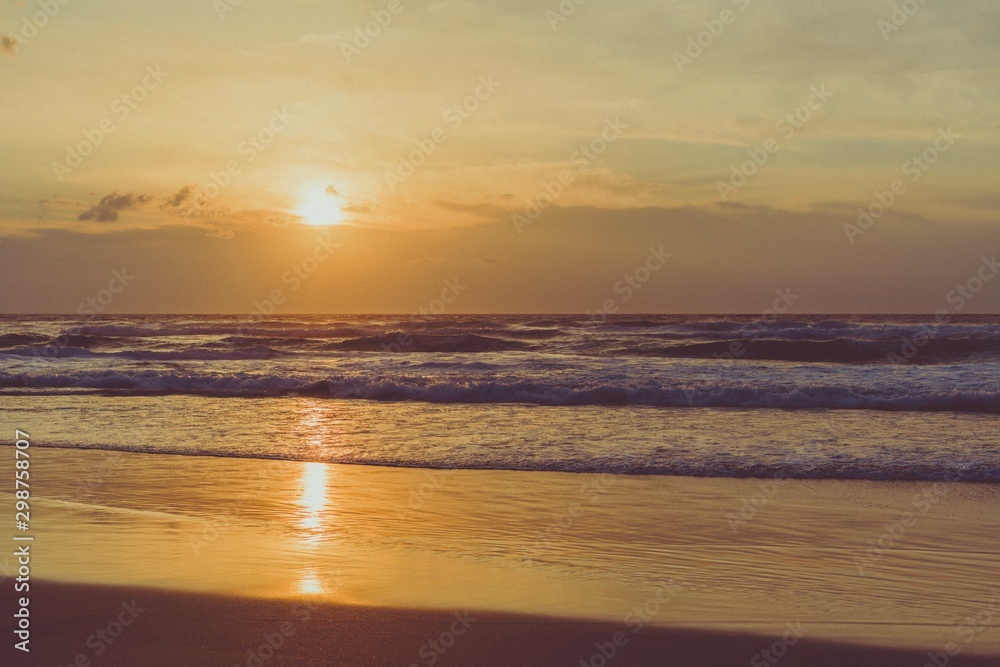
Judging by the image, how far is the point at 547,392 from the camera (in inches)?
782

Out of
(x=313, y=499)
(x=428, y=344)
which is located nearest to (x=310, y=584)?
(x=313, y=499)

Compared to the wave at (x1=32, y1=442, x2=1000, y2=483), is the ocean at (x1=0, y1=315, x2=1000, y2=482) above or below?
below

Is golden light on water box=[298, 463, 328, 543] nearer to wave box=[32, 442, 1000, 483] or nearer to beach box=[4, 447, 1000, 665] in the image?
beach box=[4, 447, 1000, 665]

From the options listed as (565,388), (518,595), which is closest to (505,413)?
(565,388)

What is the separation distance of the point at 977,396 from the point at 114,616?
17.7m

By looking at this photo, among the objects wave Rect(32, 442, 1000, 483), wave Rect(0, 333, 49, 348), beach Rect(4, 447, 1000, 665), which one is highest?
beach Rect(4, 447, 1000, 665)

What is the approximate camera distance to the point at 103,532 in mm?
7402

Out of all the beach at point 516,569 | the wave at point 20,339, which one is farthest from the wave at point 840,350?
the wave at point 20,339

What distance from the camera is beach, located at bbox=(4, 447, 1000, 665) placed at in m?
4.85

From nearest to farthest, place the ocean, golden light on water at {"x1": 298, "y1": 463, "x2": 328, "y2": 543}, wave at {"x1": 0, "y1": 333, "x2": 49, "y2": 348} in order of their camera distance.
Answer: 1. golden light on water at {"x1": 298, "y1": 463, "x2": 328, "y2": 543}
2. the ocean
3. wave at {"x1": 0, "y1": 333, "x2": 49, "y2": 348}

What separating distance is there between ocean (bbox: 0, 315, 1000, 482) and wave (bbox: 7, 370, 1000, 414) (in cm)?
7

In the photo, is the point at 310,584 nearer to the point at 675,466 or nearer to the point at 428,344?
the point at 675,466

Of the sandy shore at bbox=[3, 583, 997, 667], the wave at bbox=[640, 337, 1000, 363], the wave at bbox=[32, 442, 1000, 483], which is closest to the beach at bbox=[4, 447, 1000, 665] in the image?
the sandy shore at bbox=[3, 583, 997, 667]

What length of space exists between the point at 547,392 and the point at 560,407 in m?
1.62
